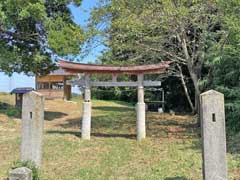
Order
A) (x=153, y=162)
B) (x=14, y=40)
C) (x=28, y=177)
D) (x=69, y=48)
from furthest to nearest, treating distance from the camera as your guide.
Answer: (x=14, y=40) < (x=69, y=48) < (x=153, y=162) < (x=28, y=177)

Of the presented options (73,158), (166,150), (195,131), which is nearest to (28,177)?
(73,158)

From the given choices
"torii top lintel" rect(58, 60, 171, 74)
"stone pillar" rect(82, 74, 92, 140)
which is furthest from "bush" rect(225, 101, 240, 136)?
"stone pillar" rect(82, 74, 92, 140)

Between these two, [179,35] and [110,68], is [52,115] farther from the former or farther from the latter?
[179,35]

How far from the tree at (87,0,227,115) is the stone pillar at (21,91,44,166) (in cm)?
542

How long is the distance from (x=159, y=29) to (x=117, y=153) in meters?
4.45

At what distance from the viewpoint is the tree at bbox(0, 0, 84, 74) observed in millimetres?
13867

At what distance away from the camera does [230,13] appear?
32.1 feet

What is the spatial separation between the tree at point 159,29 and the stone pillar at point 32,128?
542 cm

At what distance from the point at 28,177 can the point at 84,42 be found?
6751 mm

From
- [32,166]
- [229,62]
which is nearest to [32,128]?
[32,166]

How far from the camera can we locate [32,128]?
19.2 feet

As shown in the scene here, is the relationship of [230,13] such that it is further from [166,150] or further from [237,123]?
[166,150]

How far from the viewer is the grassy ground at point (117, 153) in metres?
6.89

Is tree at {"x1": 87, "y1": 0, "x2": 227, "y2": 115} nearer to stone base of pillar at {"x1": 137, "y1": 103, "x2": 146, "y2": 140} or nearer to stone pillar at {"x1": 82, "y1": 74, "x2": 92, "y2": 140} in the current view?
stone pillar at {"x1": 82, "y1": 74, "x2": 92, "y2": 140}
